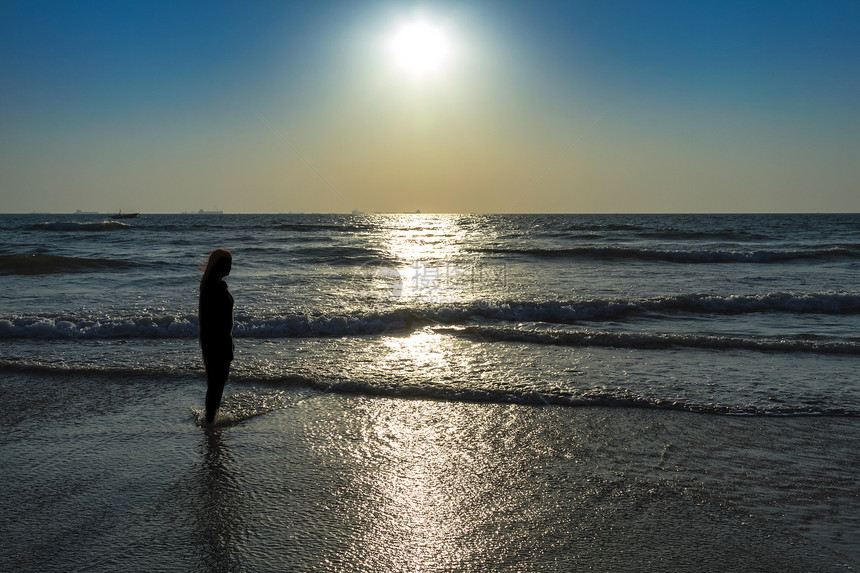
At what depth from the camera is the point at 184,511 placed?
3.89m

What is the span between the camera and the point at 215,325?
557 centimetres

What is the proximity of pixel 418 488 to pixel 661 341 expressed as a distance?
22.0ft

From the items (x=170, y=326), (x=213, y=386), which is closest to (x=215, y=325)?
(x=213, y=386)

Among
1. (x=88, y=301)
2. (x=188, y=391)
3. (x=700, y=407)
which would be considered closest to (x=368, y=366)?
(x=188, y=391)

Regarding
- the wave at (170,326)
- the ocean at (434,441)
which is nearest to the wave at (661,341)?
the ocean at (434,441)

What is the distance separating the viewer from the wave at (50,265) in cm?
2059

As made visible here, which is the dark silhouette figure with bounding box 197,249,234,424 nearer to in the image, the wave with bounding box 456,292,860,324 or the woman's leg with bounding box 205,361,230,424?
the woman's leg with bounding box 205,361,230,424

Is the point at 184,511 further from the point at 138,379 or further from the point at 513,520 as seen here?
the point at 138,379

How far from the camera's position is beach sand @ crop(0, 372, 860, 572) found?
3.40 metres

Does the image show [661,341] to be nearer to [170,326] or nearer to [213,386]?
[213,386]

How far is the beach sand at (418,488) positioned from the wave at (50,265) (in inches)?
671

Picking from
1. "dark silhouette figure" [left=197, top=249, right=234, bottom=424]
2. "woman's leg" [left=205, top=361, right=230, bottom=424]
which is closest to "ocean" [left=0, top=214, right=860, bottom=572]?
"woman's leg" [left=205, top=361, right=230, bottom=424]

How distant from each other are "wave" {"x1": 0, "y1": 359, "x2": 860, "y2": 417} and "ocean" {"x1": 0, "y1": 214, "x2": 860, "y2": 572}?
4 cm

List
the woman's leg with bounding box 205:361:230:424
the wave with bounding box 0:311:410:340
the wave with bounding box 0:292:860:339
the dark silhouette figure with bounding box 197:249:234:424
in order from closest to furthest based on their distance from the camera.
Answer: the dark silhouette figure with bounding box 197:249:234:424
the woman's leg with bounding box 205:361:230:424
the wave with bounding box 0:311:410:340
the wave with bounding box 0:292:860:339
